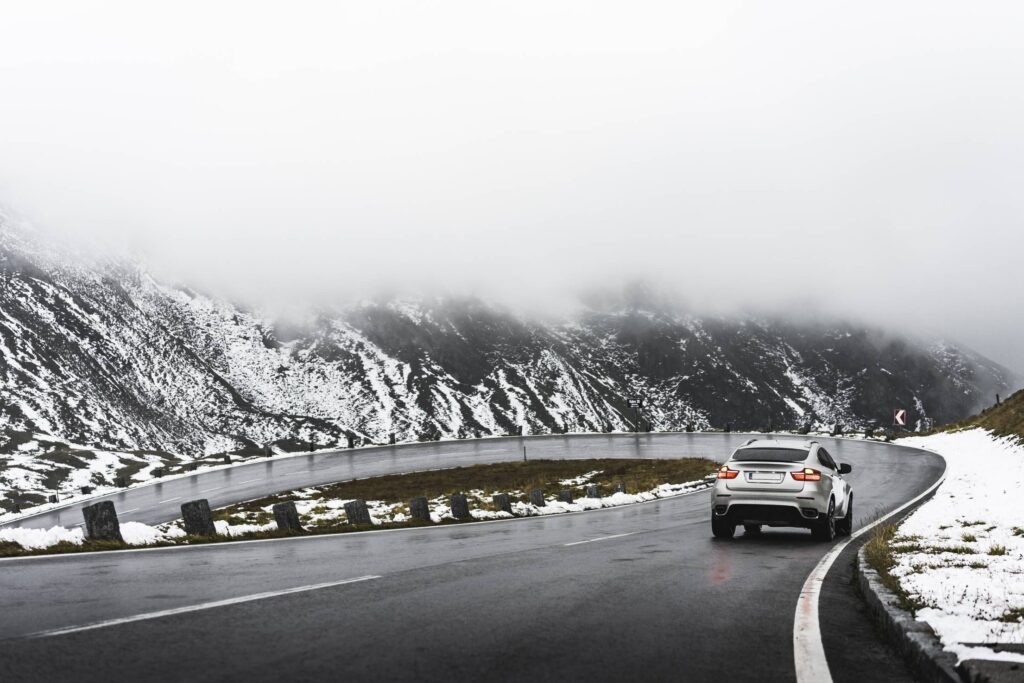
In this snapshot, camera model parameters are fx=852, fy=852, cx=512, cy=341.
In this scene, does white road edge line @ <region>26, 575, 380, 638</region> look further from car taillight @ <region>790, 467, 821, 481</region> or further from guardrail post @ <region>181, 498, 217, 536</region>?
car taillight @ <region>790, 467, 821, 481</region>

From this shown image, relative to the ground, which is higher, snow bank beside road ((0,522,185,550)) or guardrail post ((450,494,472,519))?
snow bank beside road ((0,522,185,550))

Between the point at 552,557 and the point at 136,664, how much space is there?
24.3 feet

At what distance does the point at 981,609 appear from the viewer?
7.07 m

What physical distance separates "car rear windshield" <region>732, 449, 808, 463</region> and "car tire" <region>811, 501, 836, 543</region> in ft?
3.19

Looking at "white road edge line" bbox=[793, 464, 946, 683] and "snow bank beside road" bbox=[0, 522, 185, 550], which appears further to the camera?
"snow bank beside road" bbox=[0, 522, 185, 550]

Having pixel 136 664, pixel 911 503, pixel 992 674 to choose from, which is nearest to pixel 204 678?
pixel 136 664

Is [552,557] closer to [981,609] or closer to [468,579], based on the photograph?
[468,579]

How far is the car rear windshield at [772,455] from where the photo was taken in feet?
50.6

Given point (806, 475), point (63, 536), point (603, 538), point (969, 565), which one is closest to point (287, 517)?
point (63, 536)

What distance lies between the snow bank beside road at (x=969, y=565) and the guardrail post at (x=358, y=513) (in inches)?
435

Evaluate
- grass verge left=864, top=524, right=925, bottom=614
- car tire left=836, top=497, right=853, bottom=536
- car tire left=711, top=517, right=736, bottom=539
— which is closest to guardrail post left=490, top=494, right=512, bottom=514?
car tire left=711, top=517, right=736, bottom=539

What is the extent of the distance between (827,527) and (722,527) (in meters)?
1.82

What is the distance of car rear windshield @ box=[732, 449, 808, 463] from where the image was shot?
50.6 feet

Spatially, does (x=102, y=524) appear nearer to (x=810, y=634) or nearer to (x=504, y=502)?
(x=504, y=502)
